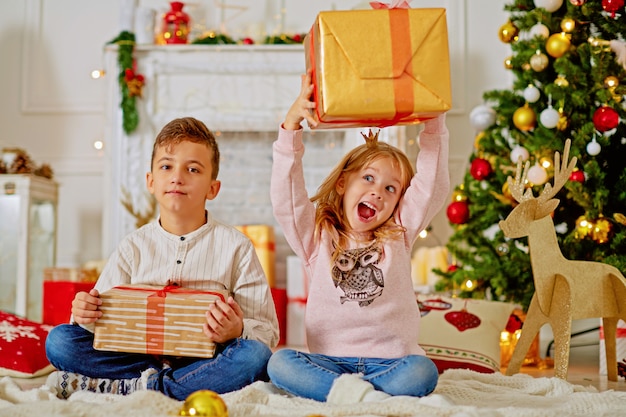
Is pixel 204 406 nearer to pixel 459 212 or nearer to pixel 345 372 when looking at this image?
pixel 345 372

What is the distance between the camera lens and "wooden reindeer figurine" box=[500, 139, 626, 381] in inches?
73.2

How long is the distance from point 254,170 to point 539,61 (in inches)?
66.8

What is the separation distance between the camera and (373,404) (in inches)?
45.8

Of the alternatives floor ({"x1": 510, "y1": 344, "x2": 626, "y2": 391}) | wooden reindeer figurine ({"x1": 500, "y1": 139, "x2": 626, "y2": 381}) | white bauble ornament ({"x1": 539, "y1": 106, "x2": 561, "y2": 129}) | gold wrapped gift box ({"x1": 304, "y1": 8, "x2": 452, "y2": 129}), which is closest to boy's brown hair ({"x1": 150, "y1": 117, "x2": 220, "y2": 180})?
gold wrapped gift box ({"x1": 304, "y1": 8, "x2": 452, "y2": 129})

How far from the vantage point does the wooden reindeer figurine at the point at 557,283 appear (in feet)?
6.10

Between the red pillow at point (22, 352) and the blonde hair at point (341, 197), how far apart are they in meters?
0.90

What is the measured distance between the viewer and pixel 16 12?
12.6 feet

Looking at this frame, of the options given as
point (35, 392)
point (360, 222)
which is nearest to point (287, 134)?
point (360, 222)

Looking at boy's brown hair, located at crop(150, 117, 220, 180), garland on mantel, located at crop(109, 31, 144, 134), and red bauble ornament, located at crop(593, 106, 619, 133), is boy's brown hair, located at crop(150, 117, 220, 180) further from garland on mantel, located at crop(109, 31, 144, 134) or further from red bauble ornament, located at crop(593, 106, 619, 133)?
garland on mantel, located at crop(109, 31, 144, 134)

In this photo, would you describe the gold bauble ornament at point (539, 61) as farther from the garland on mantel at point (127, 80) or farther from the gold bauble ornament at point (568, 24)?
the garland on mantel at point (127, 80)

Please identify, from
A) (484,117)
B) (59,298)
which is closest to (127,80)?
(59,298)

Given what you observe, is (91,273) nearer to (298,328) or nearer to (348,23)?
(298,328)

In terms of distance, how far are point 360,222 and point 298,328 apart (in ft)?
5.77

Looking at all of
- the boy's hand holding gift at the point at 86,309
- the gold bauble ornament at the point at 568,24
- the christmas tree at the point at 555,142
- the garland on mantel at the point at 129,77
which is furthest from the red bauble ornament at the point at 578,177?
the garland on mantel at the point at 129,77
